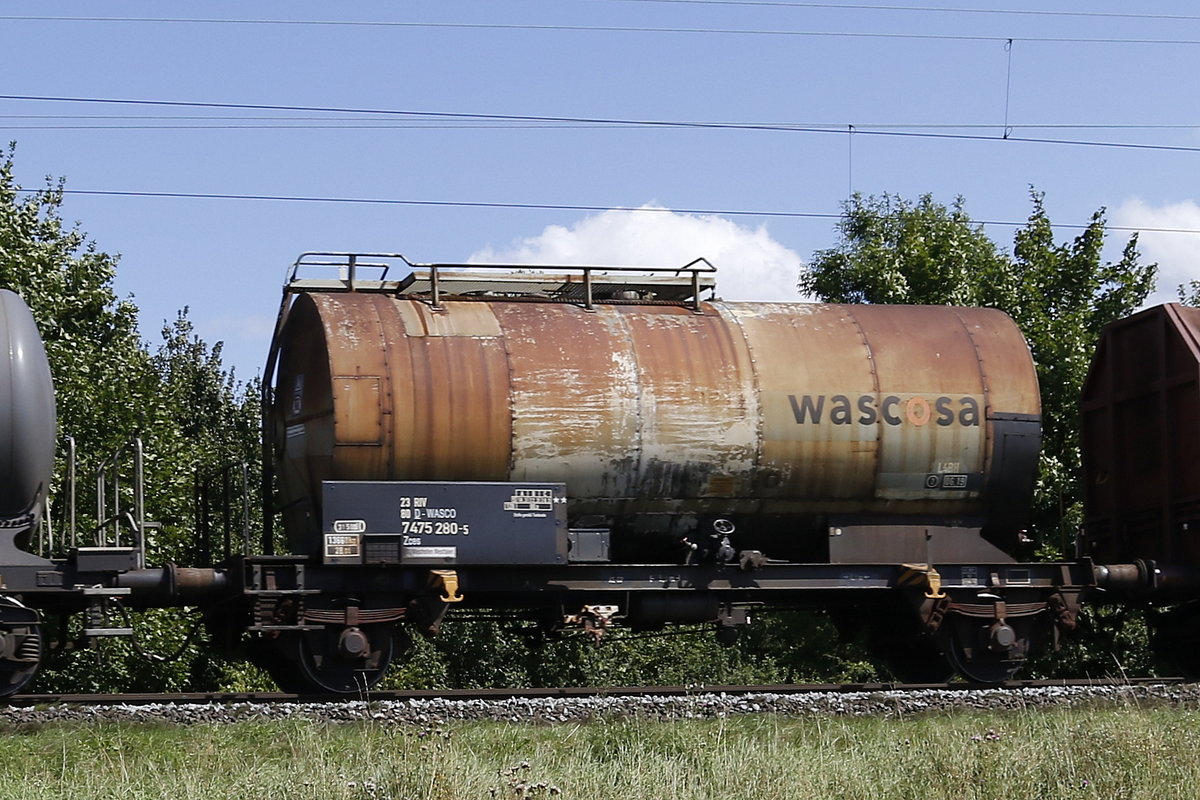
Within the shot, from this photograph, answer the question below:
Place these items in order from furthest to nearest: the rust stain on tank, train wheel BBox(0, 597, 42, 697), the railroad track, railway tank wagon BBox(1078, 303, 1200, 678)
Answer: railway tank wagon BBox(1078, 303, 1200, 678) < the rust stain on tank < the railroad track < train wheel BBox(0, 597, 42, 697)

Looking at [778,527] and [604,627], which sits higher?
[778,527]

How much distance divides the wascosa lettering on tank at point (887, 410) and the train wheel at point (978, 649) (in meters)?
1.95

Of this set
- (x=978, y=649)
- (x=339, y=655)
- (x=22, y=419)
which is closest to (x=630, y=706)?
(x=339, y=655)

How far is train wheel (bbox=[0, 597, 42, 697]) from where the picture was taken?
1209 centimetres

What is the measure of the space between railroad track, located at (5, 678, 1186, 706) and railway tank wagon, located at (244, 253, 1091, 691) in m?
0.45

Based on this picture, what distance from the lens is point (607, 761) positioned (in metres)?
9.91

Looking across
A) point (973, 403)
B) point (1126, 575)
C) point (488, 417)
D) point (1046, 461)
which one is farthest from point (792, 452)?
point (1046, 461)

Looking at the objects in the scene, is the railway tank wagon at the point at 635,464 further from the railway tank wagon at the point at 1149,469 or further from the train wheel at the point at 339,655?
the railway tank wagon at the point at 1149,469

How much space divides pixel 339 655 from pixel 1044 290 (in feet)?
69.6

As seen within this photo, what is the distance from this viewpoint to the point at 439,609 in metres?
13.4

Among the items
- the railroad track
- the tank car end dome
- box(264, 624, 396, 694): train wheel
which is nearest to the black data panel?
box(264, 624, 396, 694): train wheel

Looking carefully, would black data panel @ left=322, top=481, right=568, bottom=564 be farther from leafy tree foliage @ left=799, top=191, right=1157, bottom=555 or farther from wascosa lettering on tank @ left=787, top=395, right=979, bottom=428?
leafy tree foliage @ left=799, top=191, right=1157, bottom=555

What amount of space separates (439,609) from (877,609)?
4.75 metres

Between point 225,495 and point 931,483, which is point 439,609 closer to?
point 225,495
